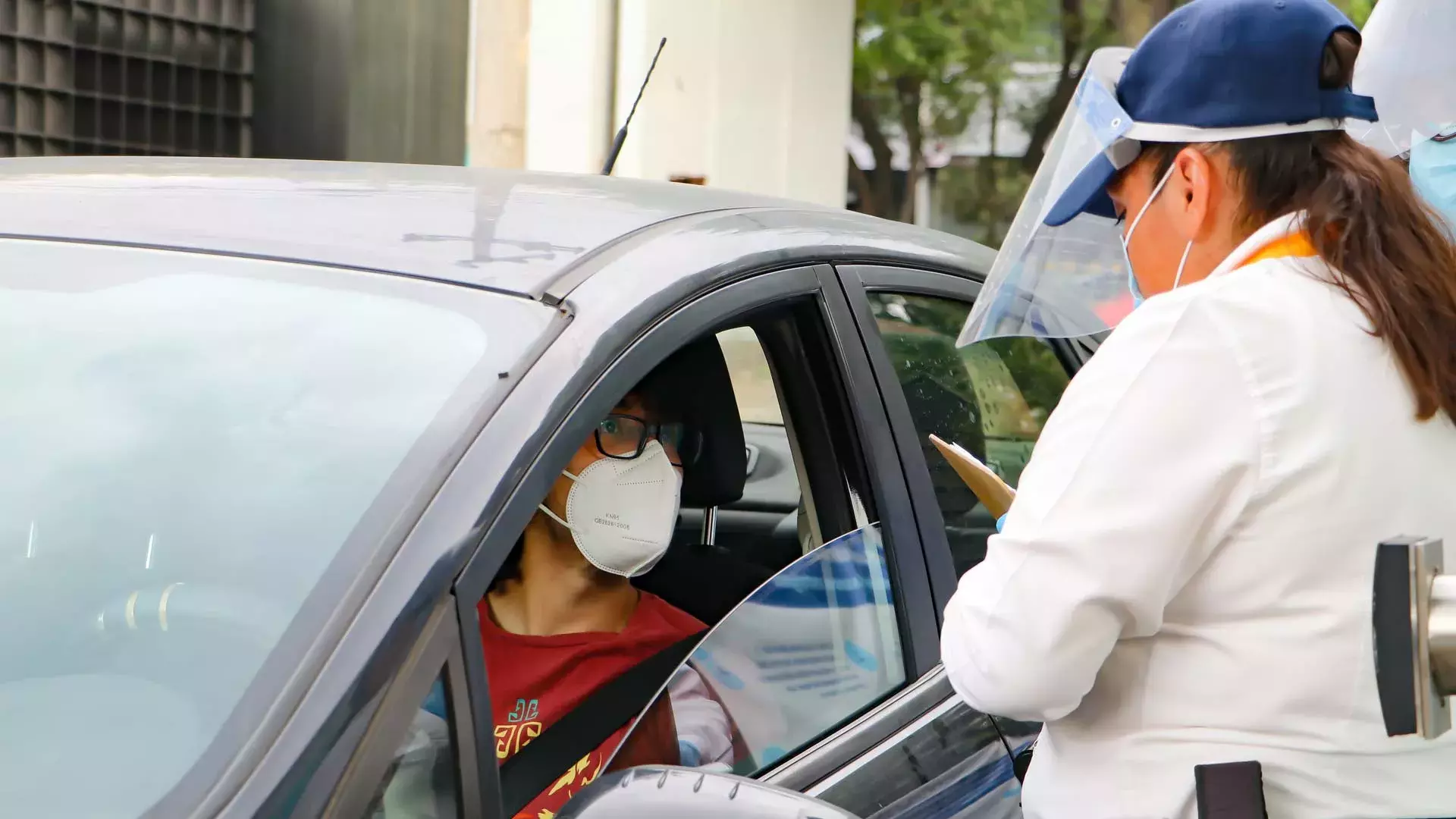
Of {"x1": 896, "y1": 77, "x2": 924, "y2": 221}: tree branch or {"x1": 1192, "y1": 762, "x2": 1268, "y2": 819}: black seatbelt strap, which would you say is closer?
{"x1": 1192, "y1": 762, "x2": 1268, "y2": 819}: black seatbelt strap

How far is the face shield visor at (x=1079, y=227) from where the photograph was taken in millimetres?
1650

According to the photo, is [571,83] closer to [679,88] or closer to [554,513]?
[679,88]

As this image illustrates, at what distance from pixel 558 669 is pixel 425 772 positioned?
827 millimetres

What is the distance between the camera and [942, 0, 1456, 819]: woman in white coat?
1.41m

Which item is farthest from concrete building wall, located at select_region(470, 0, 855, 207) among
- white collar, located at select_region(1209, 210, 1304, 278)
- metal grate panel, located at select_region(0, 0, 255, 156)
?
white collar, located at select_region(1209, 210, 1304, 278)

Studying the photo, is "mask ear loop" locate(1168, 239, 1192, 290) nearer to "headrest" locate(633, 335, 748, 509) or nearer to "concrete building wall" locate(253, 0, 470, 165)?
"headrest" locate(633, 335, 748, 509)

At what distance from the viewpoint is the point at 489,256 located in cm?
171

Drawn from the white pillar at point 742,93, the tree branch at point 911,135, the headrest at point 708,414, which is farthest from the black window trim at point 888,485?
the tree branch at point 911,135

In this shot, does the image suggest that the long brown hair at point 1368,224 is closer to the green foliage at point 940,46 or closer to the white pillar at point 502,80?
the white pillar at point 502,80

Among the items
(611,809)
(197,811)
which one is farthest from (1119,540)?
(197,811)

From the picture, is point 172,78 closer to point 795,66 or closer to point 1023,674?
point 795,66

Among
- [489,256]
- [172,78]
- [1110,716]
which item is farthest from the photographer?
[172,78]

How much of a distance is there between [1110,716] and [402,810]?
26.2 inches

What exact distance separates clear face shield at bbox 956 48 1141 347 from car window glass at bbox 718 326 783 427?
41 cm
